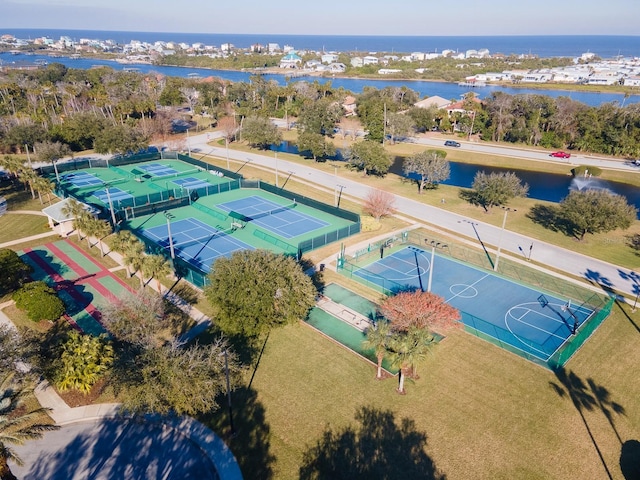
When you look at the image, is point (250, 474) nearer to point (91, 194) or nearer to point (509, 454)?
point (509, 454)

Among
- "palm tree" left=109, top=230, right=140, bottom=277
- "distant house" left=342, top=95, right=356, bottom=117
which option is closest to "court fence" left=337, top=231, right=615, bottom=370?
"palm tree" left=109, top=230, right=140, bottom=277

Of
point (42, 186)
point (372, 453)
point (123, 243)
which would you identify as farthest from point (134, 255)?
point (42, 186)

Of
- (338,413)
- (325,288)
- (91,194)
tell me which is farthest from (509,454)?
(91,194)

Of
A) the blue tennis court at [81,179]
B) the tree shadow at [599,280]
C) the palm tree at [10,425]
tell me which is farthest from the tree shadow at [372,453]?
the blue tennis court at [81,179]

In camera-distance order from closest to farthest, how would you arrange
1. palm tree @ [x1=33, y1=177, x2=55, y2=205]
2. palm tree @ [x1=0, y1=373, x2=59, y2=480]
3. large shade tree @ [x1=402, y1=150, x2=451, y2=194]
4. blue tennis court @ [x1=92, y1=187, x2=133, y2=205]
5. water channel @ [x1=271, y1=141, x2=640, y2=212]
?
palm tree @ [x1=0, y1=373, x2=59, y2=480] → palm tree @ [x1=33, y1=177, x2=55, y2=205] → blue tennis court @ [x1=92, y1=187, x2=133, y2=205] → large shade tree @ [x1=402, y1=150, x2=451, y2=194] → water channel @ [x1=271, y1=141, x2=640, y2=212]

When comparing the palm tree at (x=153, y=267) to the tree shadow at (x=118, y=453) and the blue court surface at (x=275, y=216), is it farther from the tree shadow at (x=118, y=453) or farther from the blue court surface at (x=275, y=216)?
the blue court surface at (x=275, y=216)

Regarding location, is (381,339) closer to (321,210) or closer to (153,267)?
(153,267)

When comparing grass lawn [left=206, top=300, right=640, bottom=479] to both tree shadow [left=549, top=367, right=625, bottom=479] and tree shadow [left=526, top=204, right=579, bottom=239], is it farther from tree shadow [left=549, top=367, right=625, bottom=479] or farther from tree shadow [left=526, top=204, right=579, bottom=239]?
tree shadow [left=526, top=204, right=579, bottom=239]

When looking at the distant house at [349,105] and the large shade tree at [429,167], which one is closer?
the large shade tree at [429,167]
